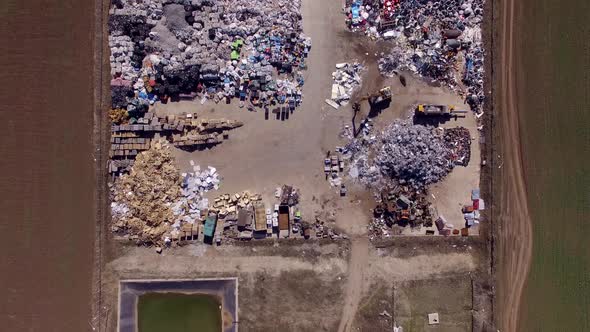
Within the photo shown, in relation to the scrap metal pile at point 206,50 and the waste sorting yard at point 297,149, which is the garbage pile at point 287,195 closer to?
the waste sorting yard at point 297,149

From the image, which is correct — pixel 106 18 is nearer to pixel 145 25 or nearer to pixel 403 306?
pixel 145 25

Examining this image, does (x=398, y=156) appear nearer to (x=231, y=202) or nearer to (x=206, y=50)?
(x=231, y=202)

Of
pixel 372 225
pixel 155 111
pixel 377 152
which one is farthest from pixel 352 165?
pixel 155 111

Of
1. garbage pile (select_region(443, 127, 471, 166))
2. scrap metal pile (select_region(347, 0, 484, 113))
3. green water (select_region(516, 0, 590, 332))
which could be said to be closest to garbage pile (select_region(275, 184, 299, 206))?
scrap metal pile (select_region(347, 0, 484, 113))

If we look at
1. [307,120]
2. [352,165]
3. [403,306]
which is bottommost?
[403,306]

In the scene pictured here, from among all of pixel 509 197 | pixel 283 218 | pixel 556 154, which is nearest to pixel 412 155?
pixel 509 197

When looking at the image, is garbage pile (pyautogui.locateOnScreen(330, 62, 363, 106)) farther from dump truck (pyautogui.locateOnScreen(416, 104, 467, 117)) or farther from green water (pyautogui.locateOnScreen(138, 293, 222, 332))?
green water (pyautogui.locateOnScreen(138, 293, 222, 332))
